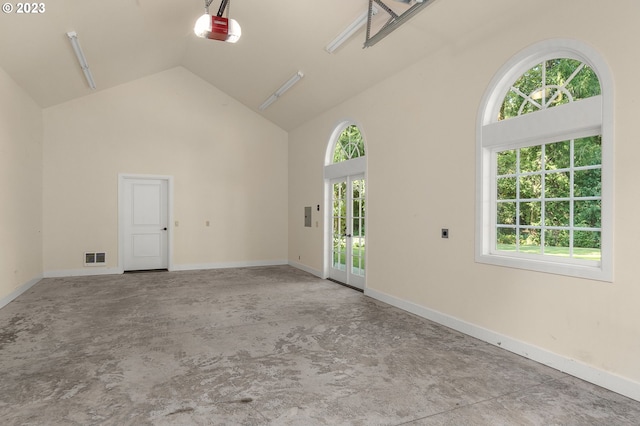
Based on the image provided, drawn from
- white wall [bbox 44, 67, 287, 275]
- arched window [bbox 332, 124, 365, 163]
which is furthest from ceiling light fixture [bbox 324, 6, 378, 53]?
white wall [bbox 44, 67, 287, 275]

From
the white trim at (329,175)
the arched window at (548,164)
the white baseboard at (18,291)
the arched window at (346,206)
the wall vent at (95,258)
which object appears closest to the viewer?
the arched window at (548,164)

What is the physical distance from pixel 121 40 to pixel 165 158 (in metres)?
2.74

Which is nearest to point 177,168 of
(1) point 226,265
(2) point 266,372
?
(1) point 226,265

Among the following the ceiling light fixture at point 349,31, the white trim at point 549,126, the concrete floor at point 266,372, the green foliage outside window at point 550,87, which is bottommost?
the concrete floor at point 266,372

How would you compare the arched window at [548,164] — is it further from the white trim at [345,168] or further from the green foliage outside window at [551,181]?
the white trim at [345,168]

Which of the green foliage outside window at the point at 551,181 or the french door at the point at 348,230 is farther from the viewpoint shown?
the french door at the point at 348,230

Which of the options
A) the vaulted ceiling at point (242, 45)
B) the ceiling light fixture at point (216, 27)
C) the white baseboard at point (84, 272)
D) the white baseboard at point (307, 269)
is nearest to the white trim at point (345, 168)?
the vaulted ceiling at point (242, 45)

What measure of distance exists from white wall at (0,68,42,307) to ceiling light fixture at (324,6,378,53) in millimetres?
4403

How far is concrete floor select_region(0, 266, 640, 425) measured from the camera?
2.35m

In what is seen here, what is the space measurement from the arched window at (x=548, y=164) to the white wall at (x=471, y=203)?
0.10m

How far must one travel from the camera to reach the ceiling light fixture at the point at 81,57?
4.74 m

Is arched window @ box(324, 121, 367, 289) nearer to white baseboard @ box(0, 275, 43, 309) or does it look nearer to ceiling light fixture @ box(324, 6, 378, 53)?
ceiling light fixture @ box(324, 6, 378, 53)

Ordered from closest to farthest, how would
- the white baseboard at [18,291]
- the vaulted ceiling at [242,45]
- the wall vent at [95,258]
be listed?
the vaulted ceiling at [242,45]
the white baseboard at [18,291]
the wall vent at [95,258]

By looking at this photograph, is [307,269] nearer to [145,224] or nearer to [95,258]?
[145,224]
